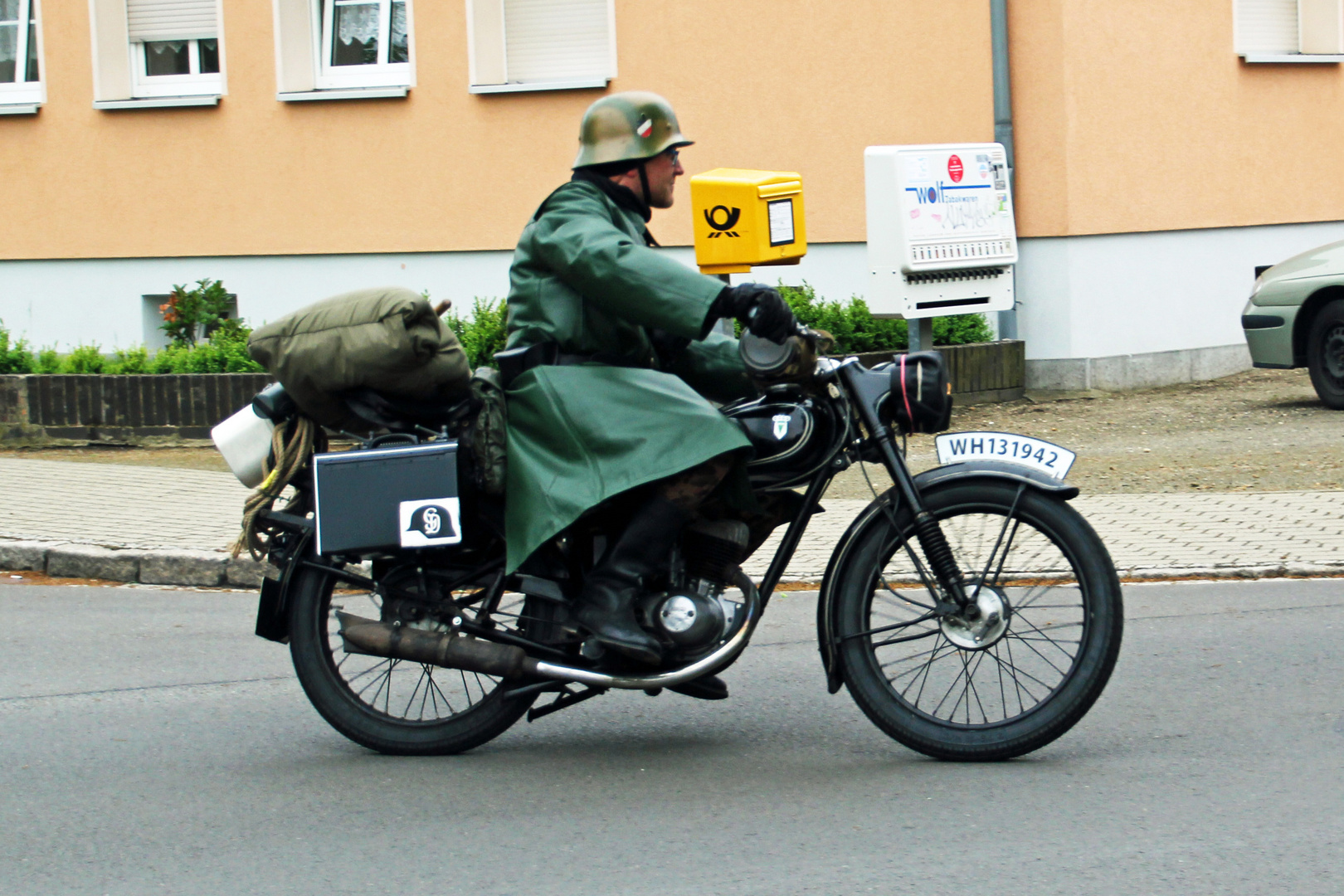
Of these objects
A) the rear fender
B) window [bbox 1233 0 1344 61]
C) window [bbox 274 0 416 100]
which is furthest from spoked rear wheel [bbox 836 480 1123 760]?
window [bbox 1233 0 1344 61]

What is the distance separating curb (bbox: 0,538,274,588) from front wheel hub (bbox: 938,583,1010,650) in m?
4.27

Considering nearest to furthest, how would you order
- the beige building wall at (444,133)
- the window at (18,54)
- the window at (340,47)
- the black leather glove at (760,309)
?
the black leather glove at (760,309) < the beige building wall at (444,133) < the window at (340,47) < the window at (18,54)

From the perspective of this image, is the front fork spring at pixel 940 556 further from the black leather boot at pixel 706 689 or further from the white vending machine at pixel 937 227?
the white vending machine at pixel 937 227

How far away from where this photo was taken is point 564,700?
4.68 m

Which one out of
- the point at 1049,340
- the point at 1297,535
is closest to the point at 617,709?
the point at 1297,535

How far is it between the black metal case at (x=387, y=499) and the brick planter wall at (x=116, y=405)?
7.68m

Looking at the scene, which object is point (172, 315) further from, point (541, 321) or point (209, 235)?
point (541, 321)

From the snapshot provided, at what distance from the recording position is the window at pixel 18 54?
53.0ft

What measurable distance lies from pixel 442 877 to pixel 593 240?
5.27 ft

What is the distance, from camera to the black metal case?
4.49m

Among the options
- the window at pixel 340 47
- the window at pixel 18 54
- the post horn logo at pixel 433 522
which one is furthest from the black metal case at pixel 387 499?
the window at pixel 18 54

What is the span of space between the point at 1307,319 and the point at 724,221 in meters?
4.89

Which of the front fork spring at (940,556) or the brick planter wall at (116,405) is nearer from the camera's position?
the front fork spring at (940,556)

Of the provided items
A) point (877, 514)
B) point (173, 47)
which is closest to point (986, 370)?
point (173, 47)
